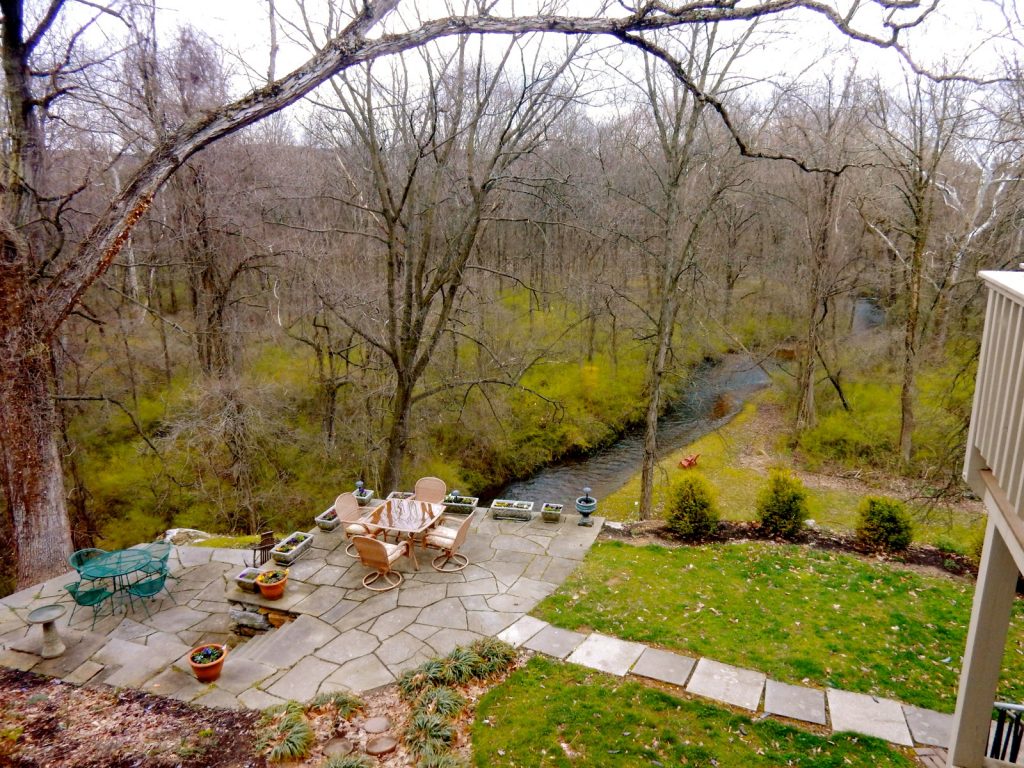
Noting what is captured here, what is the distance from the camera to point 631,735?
190 inches

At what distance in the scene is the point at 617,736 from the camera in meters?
4.83

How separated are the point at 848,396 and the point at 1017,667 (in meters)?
14.5

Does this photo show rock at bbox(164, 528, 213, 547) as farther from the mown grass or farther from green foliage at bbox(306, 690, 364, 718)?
the mown grass

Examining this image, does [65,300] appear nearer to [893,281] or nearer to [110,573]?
[110,573]

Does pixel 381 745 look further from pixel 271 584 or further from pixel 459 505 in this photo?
pixel 459 505

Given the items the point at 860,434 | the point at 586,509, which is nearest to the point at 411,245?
the point at 586,509

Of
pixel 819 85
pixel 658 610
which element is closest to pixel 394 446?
pixel 658 610

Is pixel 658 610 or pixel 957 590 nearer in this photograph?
pixel 658 610

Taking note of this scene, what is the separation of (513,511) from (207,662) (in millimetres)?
4783

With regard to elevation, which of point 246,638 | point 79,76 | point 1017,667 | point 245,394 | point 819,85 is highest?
point 819,85

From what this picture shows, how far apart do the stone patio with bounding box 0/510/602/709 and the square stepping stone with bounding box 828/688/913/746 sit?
3.12 m

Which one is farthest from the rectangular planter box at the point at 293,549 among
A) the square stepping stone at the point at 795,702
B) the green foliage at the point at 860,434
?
the green foliage at the point at 860,434

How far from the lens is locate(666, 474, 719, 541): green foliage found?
874 centimetres

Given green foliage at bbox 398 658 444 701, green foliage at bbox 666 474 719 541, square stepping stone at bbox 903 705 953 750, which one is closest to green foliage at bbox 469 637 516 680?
green foliage at bbox 398 658 444 701
